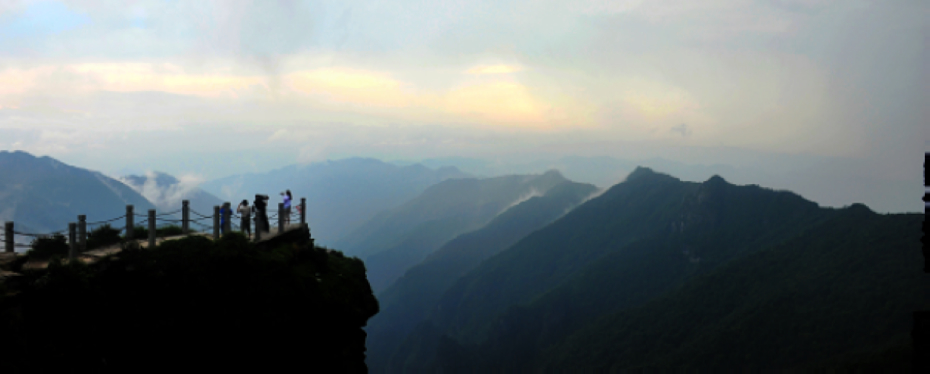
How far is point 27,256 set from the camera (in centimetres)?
1471

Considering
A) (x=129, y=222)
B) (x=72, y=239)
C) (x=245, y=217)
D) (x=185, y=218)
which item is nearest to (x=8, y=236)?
(x=72, y=239)

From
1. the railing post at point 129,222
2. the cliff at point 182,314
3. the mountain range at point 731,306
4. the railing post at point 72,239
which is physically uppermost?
the railing post at point 129,222

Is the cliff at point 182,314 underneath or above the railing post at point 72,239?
underneath

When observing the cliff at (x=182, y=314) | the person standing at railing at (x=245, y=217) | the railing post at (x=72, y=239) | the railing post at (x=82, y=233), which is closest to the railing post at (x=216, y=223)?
the person standing at railing at (x=245, y=217)

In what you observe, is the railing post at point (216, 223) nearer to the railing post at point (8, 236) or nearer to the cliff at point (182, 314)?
the cliff at point (182, 314)

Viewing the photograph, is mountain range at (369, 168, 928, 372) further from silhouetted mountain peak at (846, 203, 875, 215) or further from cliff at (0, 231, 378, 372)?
cliff at (0, 231, 378, 372)

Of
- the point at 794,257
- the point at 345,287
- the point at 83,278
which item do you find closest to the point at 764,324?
the point at 794,257

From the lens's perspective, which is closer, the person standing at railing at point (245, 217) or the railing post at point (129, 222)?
the railing post at point (129, 222)

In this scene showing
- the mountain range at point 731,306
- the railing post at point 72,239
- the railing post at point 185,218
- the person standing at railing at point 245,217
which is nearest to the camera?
the railing post at point 72,239

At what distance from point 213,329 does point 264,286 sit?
2155 millimetres

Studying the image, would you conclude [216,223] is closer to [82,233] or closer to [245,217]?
[245,217]

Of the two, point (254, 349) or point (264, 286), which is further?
point (264, 286)

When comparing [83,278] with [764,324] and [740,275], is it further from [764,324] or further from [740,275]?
[740,275]

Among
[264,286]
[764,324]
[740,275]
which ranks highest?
[264,286]
